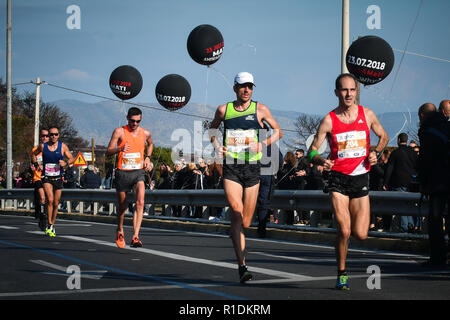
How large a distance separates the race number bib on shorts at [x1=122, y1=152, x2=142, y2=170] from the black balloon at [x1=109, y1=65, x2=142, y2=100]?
1035 centimetres

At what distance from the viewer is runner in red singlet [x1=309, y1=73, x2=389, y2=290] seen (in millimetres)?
7859

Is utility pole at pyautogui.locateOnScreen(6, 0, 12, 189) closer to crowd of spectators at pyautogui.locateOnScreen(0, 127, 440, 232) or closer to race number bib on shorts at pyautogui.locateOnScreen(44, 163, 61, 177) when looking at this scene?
crowd of spectators at pyautogui.locateOnScreen(0, 127, 440, 232)

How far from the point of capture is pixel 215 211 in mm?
21000

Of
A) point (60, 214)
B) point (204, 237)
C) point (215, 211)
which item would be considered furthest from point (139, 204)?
point (60, 214)

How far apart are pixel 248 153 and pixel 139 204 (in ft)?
14.4

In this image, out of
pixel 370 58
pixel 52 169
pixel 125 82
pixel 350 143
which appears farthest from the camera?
pixel 125 82

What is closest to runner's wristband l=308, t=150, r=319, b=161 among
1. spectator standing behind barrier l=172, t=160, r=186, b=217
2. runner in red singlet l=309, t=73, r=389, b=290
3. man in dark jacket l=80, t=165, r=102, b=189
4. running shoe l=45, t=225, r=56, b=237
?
runner in red singlet l=309, t=73, r=389, b=290

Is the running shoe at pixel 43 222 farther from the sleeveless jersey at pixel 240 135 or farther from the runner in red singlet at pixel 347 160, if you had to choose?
the runner in red singlet at pixel 347 160

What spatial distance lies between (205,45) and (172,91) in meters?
3.72

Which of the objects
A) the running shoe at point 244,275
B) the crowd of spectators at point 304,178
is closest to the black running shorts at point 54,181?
the crowd of spectators at point 304,178

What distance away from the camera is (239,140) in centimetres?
884

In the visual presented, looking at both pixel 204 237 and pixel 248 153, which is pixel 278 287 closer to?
pixel 248 153

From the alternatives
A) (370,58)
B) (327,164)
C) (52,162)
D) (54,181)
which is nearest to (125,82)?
(52,162)

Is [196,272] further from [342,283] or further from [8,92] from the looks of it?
[8,92]
